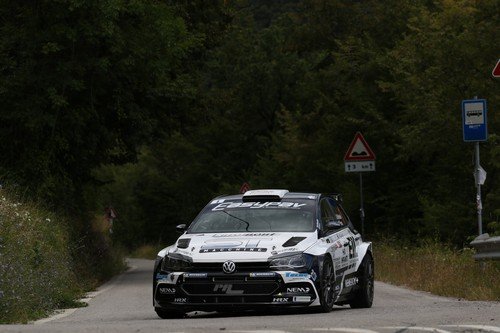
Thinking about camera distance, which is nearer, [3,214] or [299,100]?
[3,214]

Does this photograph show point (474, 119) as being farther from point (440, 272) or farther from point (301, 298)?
point (301, 298)

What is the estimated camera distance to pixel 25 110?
2795 centimetres

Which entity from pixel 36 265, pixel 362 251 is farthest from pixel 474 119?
pixel 36 265

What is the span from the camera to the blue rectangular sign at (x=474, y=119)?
20812 millimetres

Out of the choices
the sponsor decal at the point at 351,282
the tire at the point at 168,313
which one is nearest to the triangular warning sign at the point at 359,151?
the sponsor decal at the point at 351,282

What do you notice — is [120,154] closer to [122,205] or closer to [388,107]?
[388,107]

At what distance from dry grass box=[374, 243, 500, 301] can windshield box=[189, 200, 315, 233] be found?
3365 millimetres

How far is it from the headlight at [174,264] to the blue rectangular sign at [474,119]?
8363mm

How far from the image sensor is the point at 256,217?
49.0 ft

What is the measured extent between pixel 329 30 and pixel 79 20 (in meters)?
32.2

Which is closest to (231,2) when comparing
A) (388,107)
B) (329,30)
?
(388,107)

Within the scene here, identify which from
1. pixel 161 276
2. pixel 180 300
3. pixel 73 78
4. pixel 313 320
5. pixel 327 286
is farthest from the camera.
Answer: pixel 73 78

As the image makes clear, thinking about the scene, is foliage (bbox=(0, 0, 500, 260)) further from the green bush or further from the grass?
the green bush

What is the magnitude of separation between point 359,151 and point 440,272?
909 cm
